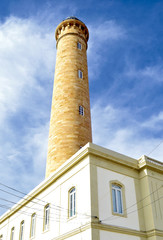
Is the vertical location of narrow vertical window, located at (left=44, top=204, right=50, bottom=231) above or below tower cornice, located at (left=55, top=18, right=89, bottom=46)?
below

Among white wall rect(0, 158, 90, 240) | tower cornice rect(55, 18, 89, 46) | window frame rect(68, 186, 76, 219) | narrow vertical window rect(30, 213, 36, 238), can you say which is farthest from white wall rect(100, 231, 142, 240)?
tower cornice rect(55, 18, 89, 46)

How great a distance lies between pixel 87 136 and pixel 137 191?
768cm

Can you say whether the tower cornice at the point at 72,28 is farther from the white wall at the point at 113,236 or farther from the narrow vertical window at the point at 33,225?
the white wall at the point at 113,236

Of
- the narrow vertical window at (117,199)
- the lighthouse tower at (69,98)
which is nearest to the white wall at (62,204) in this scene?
the narrow vertical window at (117,199)

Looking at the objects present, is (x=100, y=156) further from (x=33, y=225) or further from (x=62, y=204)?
(x=33, y=225)

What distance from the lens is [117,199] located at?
44.3 ft

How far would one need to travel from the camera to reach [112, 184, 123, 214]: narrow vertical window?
43.4 feet

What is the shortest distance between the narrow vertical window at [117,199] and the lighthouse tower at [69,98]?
6.45m

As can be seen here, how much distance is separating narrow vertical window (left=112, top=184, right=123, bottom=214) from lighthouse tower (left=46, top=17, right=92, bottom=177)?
645 centimetres

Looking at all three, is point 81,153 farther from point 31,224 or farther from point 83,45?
point 83,45

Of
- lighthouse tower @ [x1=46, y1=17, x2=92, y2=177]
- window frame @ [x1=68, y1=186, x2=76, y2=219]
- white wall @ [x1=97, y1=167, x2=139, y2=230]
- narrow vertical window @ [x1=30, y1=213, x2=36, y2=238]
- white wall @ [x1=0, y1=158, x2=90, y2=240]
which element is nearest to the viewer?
white wall @ [x1=97, y1=167, x2=139, y2=230]

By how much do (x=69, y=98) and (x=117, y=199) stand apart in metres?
11.1

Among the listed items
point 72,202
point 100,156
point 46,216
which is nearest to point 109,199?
point 72,202

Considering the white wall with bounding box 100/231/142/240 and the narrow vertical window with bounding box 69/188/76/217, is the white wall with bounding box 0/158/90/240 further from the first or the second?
the white wall with bounding box 100/231/142/240
